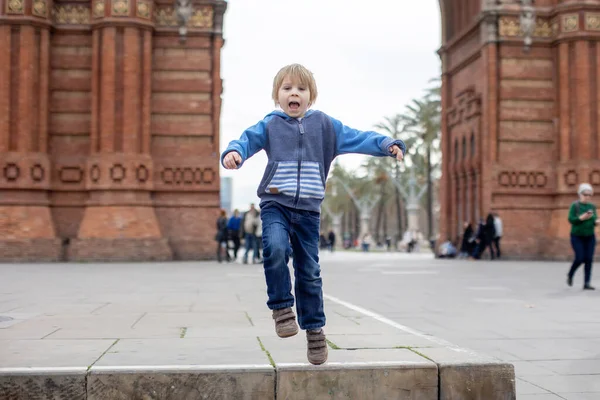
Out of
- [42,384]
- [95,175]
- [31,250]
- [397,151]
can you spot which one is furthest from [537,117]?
[42,384]

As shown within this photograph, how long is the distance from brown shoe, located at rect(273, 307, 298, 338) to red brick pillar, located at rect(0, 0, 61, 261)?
1908cm

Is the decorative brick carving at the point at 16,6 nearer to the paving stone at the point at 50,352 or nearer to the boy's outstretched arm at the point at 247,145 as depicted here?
the paving stone at the point at 50,352

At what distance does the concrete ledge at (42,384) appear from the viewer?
166 inches

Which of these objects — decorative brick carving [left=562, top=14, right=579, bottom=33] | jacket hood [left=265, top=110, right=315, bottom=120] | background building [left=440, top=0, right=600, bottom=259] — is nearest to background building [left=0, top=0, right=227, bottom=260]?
background building [left=440, top=0, right=600, bottom=259]

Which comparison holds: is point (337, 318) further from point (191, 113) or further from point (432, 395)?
point (191, 113)

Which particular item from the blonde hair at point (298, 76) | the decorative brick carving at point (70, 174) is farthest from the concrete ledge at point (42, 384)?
the decorative brick carving at point (70, 174)

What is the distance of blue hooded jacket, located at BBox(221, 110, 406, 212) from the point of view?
472cm

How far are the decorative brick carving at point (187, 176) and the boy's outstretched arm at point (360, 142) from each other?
1921 centimetres

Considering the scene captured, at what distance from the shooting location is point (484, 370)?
460 cm

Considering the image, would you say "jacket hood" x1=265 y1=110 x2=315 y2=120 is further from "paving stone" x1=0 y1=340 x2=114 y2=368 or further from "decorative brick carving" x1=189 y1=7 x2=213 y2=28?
"decorative brick carving" x1=189 y1=7 x2=213 y2=28

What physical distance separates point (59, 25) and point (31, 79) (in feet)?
6.77

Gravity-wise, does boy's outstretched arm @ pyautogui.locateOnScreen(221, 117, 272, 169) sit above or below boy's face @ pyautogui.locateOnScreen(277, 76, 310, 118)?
below

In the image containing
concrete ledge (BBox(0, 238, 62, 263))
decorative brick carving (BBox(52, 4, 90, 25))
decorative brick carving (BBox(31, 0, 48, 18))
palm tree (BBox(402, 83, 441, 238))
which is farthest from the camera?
palm tree (BBox(402, 83, 441, 238))

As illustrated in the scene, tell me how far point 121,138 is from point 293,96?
19.3 meters
